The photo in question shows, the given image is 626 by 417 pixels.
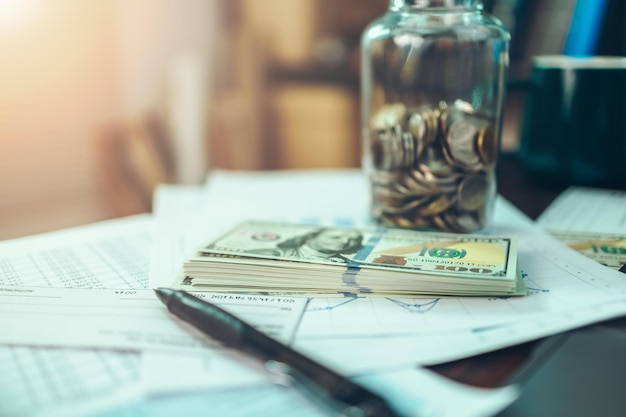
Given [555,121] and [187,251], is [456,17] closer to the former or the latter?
[555,121]

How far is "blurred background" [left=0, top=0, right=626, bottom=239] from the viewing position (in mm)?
1463

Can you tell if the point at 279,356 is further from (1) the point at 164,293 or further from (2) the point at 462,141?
(2) the point at 462,141

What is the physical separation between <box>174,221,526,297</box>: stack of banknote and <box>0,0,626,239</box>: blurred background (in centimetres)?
68

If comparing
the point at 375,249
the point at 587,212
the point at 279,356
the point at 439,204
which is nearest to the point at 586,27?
the point at 587,212

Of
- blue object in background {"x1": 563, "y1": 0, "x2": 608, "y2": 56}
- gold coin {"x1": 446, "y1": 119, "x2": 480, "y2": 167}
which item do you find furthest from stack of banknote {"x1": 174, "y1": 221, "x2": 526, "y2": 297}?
blue object in background {"x1": 563, "y1": 0, "x2": 608, "y2": 56}

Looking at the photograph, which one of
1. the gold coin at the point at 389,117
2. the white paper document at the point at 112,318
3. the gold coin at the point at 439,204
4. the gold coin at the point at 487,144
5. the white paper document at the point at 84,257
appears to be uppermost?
the gold coin at the point at 389,117

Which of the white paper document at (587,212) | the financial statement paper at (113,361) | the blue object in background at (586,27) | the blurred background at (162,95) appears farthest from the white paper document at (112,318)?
the blurred background at (162,95)

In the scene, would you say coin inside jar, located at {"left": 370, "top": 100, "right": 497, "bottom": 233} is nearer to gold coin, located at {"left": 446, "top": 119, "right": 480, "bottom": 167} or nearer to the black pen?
gold coin, located at {"left": 446, "top": 119, "right": 480, "bottom": 167}

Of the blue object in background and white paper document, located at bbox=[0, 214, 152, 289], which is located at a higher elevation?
the blue object in background

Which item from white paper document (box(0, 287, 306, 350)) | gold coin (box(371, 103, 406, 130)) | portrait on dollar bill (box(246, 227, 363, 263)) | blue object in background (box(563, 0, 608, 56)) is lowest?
white paper document (box(0, 287, 306, 350))

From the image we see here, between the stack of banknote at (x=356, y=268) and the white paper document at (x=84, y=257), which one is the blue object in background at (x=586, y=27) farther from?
the white paper document at (x=84, y=257)

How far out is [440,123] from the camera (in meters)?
0.60

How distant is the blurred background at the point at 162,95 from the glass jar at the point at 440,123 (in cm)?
50

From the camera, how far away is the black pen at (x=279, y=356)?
33 cm
